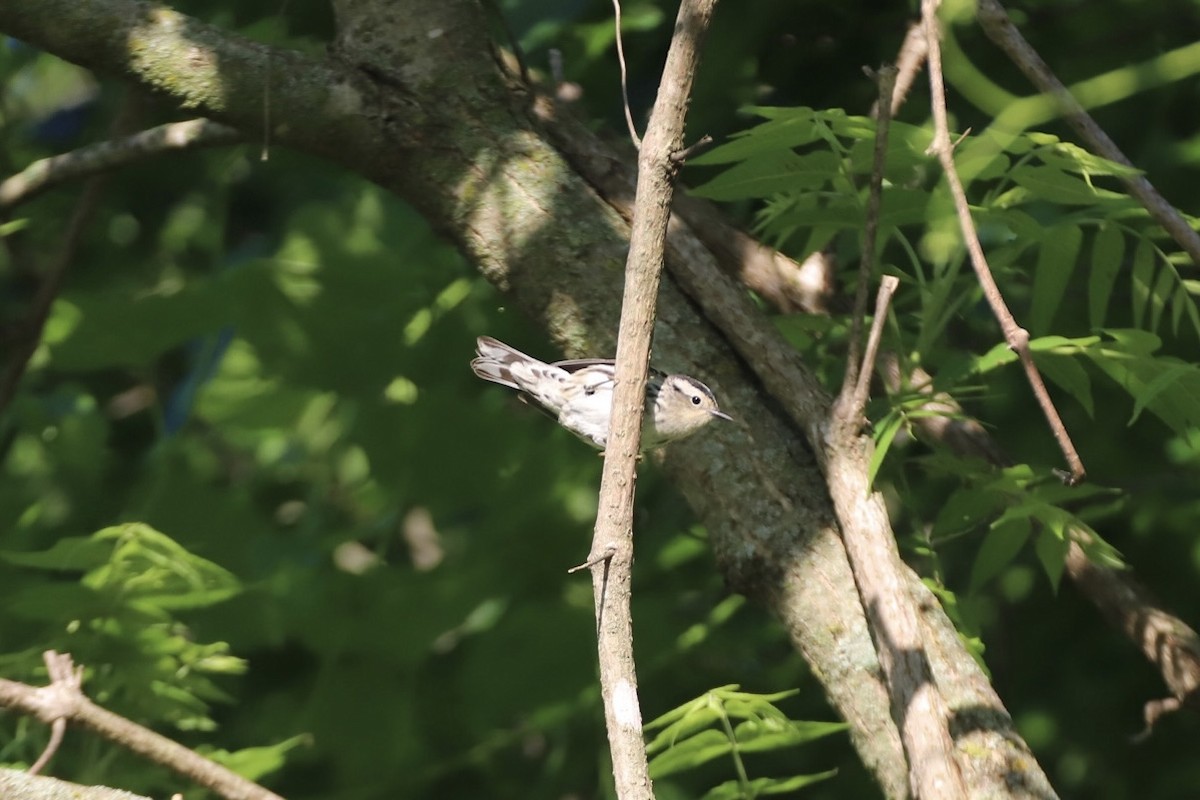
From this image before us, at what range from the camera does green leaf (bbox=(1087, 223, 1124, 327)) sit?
253 centimetres

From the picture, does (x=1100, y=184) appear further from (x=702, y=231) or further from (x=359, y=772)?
(x=359, y=772)

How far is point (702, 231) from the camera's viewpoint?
3.15 m

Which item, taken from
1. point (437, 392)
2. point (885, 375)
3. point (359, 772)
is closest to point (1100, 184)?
point (885, 375)

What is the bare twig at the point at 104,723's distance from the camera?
2.45 meters

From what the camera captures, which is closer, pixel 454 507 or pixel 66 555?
pixel 66 555

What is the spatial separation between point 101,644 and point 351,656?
2.36ft

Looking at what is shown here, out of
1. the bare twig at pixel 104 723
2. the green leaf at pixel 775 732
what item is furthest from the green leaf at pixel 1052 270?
the bare twig at pixel 104 723

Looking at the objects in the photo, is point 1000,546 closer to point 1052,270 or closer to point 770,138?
point 1052,270

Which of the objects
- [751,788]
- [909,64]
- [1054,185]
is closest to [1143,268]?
[1054,185]

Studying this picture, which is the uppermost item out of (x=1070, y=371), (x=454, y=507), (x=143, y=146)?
(x=1070, y=371)

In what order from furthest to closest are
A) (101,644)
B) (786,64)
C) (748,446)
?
1. (786,64)
2. (101,644)
3. (748,446)

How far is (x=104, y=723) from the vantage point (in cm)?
250

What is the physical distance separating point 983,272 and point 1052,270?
2.14 feet

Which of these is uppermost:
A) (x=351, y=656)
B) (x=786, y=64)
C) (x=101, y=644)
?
(x=786, y=64)
